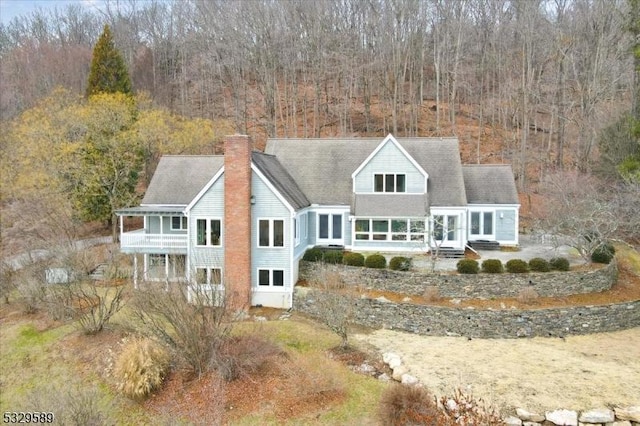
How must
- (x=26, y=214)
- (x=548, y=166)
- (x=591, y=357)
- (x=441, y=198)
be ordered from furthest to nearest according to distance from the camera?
1. (x=548, y=166)
2. (x=26, y=214)
3. (x=441, y=198)
4. (x=591, y=357)

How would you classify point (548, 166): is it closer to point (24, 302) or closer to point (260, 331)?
point (260, 331)

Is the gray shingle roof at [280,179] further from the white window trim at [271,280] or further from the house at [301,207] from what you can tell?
the white window trim at [271,280]

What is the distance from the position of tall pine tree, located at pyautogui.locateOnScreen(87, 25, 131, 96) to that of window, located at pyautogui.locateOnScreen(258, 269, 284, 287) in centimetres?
2803

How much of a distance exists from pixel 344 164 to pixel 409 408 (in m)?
18.1

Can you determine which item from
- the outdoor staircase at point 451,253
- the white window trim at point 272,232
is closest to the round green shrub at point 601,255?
the outdoor staircase at point 451,253

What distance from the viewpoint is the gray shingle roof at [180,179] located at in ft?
88.7

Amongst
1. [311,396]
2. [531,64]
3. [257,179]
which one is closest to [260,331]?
[311,396]

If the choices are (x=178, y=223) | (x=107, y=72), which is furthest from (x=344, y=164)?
(x=107, y=72)

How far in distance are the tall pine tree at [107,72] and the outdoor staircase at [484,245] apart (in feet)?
109

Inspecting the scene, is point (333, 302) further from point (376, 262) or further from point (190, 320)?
point (190, 320)

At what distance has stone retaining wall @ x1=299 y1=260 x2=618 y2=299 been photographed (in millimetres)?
20484

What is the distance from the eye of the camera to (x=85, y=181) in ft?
108

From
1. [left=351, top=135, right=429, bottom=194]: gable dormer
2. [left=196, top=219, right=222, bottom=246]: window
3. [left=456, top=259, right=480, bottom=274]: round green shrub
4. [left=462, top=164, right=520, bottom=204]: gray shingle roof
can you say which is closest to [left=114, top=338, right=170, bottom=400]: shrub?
[left=196, top=219, right=222, bottom=246]: window

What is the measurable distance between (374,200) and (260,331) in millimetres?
10995
